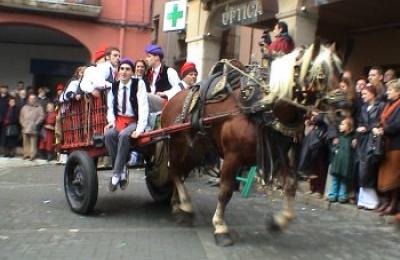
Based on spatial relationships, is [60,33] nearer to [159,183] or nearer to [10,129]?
[10,129]

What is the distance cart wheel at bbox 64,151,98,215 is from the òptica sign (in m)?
5.77

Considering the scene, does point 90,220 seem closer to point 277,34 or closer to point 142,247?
point 142,247

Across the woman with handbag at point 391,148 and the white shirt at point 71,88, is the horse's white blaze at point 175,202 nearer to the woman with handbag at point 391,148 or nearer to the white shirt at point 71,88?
the white shirt at point 71,88

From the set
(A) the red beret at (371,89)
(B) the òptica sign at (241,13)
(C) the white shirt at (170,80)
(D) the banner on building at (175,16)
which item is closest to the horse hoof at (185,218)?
→ (C) the white shirt at (170,80)

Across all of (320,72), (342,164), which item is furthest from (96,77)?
(342,164)

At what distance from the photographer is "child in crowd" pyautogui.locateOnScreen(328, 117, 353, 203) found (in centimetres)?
859

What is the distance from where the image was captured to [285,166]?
19.9ft

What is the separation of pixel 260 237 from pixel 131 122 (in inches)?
89.9

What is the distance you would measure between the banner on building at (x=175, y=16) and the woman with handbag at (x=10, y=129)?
4936mm

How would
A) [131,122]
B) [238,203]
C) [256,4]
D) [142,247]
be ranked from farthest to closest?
[256,4]
[238,203]
[131,122]
[142,247]

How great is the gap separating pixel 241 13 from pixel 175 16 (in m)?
2.75

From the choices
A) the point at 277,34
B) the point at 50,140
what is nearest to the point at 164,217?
the point at 277,34

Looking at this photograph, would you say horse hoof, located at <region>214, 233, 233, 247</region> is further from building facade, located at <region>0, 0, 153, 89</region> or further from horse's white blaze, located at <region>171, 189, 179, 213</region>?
building facade, located at <region>0, 0, 153, 89</region>

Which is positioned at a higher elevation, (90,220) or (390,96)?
(390,96)
